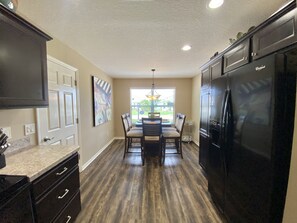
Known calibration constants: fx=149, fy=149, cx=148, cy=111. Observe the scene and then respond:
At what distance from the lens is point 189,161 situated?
358cm

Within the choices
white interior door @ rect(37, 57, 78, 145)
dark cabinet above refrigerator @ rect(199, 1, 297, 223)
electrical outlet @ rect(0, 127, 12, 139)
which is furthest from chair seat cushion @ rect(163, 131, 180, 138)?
electrical outlet @ rect(0, 127, 12, 139)

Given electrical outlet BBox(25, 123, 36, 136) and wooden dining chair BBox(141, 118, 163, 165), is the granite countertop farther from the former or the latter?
wooden dining chair BBox(141, 118, 163, 165)

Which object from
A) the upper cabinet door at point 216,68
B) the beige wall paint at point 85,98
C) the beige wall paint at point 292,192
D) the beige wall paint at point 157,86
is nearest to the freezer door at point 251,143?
the beige wall paint at point 292,192

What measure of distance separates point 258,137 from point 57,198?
1.78 meters

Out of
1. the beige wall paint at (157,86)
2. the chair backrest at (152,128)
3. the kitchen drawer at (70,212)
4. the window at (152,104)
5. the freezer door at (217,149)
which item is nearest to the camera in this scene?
the kitchen drawer at (70,212)

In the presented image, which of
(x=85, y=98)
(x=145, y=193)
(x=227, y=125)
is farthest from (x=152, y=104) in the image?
(x=227, y=125)

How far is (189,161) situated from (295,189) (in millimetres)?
2671

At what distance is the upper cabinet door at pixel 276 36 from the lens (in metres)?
1.05

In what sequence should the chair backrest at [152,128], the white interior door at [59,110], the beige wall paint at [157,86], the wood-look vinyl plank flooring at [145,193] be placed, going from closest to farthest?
1. the wood-look vinyl plank flooring at [145,193]
2. the white interior door at [59,110]
3. the chair backrest at [152,128]
4. the beige wall paint at [157,86]

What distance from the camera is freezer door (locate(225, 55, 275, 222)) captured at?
1.05 meters

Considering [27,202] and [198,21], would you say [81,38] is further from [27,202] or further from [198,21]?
[27,202]

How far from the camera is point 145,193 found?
2328mm

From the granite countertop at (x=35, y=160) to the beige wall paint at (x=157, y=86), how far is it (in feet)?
13.3

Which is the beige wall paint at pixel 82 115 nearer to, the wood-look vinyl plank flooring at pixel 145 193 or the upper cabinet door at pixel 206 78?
the wood-look vinyl plank flooring at pixel 145 193
